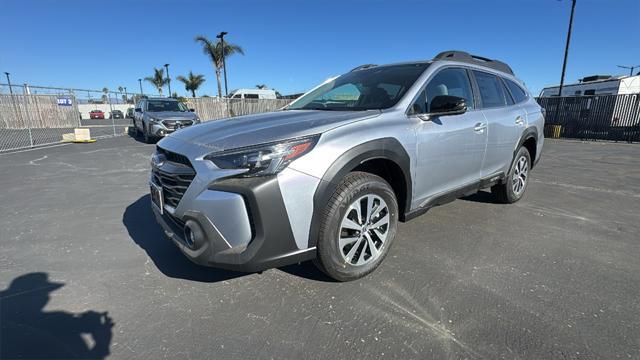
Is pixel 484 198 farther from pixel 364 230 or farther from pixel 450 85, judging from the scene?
pixel 364 230

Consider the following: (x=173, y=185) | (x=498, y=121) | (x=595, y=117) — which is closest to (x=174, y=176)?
(x=173, y=185)

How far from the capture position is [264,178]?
80.7 inches

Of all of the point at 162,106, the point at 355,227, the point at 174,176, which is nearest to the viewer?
the point at 174,176

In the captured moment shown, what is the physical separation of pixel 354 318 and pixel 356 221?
2.23 ft

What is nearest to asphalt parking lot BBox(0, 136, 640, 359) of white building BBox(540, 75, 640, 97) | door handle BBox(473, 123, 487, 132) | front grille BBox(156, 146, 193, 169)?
front grille BBox(156, 146, 193, 169)

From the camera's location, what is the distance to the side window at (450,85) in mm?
3148

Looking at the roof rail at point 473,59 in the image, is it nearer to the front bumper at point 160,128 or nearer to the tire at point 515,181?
the tire at point 515,181

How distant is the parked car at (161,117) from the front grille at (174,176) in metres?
9.46

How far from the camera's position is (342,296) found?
2.44 m

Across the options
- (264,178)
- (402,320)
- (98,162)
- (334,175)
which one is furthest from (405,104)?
(98,162)

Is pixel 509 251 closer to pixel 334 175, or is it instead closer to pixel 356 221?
pixel 356 221

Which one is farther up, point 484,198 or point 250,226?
point 250,226

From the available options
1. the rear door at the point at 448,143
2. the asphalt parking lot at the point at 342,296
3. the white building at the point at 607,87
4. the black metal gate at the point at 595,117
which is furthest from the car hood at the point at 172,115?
the white building at the point at 607,87

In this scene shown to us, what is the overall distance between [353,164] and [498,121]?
8.02 ft
